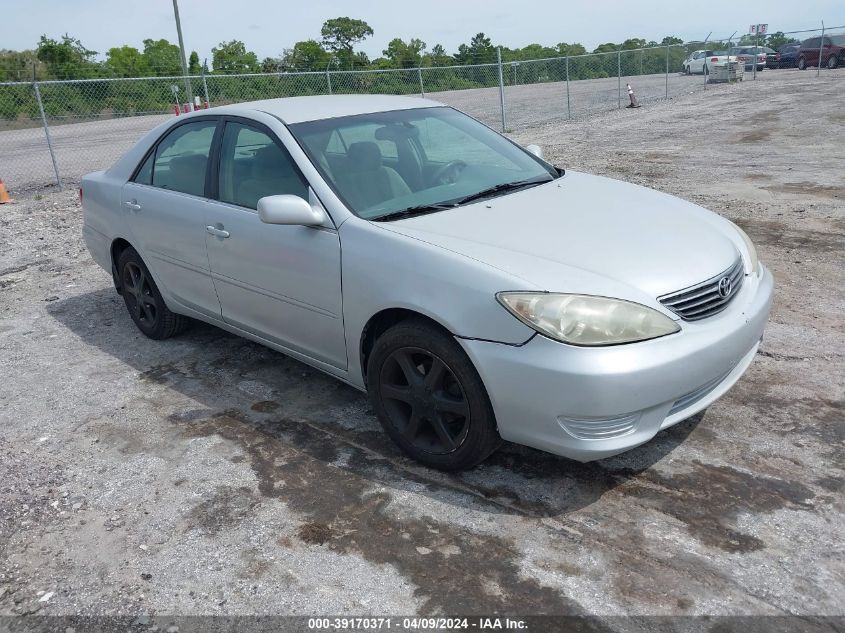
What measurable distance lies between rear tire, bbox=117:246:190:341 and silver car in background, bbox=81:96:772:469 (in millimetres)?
262

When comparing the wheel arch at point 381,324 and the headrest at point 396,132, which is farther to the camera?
the headrest at point 396,132

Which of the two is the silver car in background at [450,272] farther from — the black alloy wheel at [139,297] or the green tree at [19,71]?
the green tree at [19,71]

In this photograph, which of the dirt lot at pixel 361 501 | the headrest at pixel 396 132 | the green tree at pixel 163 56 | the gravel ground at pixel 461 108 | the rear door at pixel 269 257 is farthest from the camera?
the green tree at pixel 163 56

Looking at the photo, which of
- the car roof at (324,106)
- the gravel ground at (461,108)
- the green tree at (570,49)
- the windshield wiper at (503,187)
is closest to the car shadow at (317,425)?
the windshield wiper at (503,187)

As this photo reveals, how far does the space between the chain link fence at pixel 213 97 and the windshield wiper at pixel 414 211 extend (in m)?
10.4

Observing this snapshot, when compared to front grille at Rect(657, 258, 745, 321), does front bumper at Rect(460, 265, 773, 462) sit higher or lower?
lower

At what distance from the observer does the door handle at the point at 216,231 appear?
429 centimetres

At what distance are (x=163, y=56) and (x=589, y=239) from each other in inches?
2044

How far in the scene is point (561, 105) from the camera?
25047mm

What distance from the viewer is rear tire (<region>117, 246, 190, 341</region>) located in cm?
534

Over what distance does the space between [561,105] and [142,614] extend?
24388 mm

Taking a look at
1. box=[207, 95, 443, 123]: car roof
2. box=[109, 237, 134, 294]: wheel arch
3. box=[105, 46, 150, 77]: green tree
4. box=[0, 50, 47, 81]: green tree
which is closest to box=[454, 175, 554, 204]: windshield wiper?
box=[207, 95, 443, 123]: car roof

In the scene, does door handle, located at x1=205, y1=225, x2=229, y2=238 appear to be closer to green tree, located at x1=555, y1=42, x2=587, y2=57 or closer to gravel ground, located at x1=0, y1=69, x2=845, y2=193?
gravel ground, located at x1=0, y1=69, x2=845, y2=193

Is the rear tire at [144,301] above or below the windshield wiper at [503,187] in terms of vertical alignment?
below
